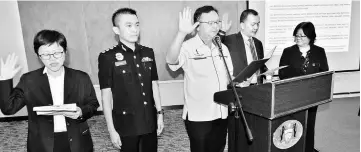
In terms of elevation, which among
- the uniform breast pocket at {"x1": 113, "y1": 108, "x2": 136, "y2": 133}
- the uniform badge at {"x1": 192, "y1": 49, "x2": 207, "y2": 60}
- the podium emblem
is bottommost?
the podium emblem

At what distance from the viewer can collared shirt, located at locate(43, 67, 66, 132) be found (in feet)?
5.17

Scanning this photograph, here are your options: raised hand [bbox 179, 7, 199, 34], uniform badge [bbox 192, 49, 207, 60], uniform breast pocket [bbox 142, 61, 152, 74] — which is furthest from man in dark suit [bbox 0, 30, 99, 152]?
uniform badge [bbox 192, 49, 207, 60]

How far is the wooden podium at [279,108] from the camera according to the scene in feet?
4.89

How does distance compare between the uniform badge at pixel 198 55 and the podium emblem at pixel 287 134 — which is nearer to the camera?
the podium emblem at pixel 287 134

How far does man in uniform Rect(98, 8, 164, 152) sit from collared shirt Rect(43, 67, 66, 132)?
0.26 meters

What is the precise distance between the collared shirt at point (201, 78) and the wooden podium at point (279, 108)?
162mm

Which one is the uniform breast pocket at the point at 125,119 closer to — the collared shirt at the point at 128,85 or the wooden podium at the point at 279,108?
the collared shirt at the point at 128,85

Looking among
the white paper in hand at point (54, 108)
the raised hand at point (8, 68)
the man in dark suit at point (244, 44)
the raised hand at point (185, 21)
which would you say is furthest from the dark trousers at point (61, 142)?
the man in dark suit at point (244, 44)

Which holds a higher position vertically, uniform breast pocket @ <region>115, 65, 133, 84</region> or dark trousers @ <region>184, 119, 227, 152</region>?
uniform breast pocket @ <region>115, 65, 133, 84</region>

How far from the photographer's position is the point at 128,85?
5.86 feet

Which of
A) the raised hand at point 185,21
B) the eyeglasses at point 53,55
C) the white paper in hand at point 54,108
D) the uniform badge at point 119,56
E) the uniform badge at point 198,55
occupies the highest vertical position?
the raised hand at point 185,21

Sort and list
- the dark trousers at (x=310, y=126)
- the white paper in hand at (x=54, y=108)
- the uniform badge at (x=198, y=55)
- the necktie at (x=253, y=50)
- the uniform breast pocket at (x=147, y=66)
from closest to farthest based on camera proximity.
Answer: the white paper in hand at (x=54, y=108) → the uniform breast pocket at (x=147, y=66) → the uniform badge at (x=198, y=55) → the dark trousers at (x=310, y=126) → the necktie at (x=253, y=50)

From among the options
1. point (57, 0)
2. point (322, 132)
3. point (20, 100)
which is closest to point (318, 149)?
point (322, 132)

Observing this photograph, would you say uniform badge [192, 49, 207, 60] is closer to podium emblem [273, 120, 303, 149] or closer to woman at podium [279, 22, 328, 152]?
podium emblem [273, 120, 303, 149]
